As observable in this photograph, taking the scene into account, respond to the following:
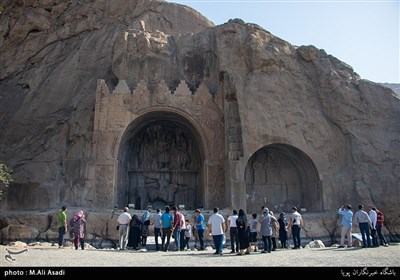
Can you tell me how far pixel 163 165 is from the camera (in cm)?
2788

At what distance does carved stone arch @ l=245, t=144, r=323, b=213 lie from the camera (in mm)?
25859

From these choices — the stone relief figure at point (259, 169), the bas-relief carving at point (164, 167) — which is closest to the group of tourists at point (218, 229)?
the stone relief figure at point (259, 169)

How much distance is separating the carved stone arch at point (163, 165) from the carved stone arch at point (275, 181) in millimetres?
3631

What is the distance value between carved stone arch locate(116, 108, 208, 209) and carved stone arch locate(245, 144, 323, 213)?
3.63 metres

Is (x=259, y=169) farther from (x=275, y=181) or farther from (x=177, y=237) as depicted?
(x=177, y=237)

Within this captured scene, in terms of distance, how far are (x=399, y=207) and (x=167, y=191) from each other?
1511 centimetres

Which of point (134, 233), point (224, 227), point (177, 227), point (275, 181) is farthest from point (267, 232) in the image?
point (275, 181)

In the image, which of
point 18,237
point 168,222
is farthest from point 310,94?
point 18,237

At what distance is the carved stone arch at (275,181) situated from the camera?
84.8 ft

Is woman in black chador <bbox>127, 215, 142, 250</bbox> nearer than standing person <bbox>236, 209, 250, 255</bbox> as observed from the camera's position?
No

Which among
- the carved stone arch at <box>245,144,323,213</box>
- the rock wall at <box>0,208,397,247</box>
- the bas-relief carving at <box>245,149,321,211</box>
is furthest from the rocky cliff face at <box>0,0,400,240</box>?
the bas-relief carving at <box>245,149,321,211</box>

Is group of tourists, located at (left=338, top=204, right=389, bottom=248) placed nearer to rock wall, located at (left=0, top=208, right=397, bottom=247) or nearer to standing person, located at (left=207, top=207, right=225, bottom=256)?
standing person, located at (left=207, top=207, right=225, bottom=256)

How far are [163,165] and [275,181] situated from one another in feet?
27.0
